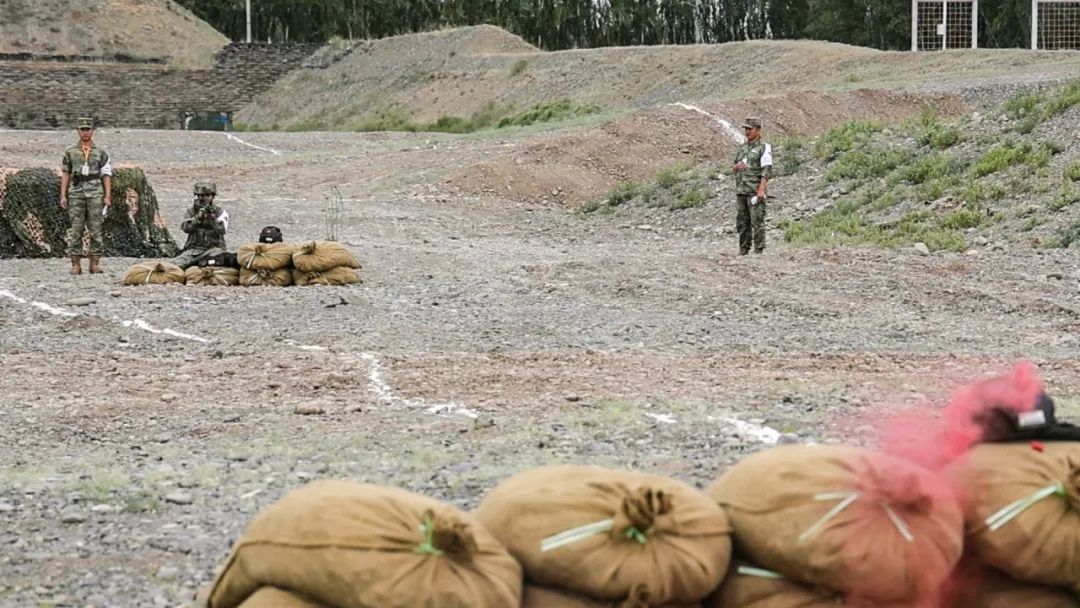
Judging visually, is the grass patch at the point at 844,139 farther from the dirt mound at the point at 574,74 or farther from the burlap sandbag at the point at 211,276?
the burlap sandbag at the point at 211,276

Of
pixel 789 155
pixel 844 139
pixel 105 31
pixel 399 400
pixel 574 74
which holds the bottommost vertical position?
pixel 399 400

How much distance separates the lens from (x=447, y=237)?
24578 mm

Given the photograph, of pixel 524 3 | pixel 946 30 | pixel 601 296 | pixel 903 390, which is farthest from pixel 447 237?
pixel 524 3

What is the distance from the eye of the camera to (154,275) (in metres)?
16.8

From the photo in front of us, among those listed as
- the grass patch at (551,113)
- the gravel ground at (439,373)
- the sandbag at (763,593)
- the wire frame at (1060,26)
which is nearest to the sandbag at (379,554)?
the sandbag at (763,593)

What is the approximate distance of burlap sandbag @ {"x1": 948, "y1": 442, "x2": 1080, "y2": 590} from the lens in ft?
13.9

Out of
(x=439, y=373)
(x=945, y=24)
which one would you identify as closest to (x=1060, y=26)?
(x=945, y=24)

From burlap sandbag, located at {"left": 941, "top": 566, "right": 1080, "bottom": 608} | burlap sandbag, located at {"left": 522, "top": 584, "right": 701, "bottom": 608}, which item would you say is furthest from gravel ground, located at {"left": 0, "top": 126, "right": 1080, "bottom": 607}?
burlap sandbag, located at {"left": 941, "top": 566, "right": 1080, "bottom": 608}

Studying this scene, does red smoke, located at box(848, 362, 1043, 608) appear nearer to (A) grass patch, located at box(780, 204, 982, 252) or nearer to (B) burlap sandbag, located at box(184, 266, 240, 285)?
(B) burlap sandbag, located at box(184, 266, 240, 285)

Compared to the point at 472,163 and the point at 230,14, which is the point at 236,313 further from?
the point at 230,14

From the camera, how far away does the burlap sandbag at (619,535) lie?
399cm

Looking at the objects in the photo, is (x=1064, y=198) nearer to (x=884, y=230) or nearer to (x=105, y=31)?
(x=884, y=230)

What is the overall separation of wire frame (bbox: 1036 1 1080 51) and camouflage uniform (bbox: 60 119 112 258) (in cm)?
3832

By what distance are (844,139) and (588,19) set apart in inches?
2075
